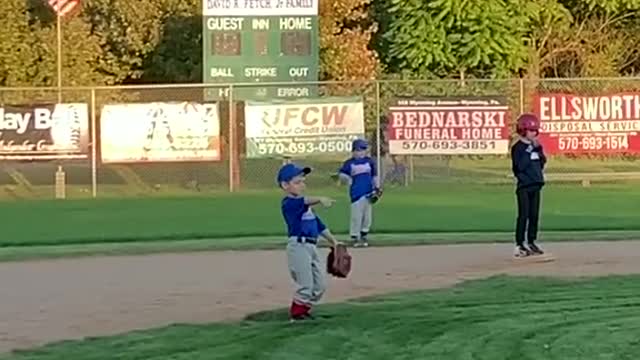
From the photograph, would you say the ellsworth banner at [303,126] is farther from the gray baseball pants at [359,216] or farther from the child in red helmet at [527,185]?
the child in red helmet at [527,185]

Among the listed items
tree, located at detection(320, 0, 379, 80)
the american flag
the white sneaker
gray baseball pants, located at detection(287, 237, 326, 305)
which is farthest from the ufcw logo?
gray baseball pants, located at detection(287, 237, 326, 305)

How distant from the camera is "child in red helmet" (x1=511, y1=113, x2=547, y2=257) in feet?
59.1

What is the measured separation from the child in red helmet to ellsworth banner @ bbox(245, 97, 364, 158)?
14.8 metres

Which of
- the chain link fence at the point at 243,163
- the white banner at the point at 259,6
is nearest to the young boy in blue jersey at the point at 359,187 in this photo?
the chain link fence at the point at 243,163

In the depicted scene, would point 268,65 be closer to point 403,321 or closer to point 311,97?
point 311,97

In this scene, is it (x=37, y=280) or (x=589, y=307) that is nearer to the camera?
(x=589, y=307)

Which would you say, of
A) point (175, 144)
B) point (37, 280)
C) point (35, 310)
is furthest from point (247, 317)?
point (175, 144)

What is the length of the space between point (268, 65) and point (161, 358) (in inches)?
892

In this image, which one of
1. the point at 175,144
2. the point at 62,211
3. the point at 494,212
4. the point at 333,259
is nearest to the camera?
the point at 333,259

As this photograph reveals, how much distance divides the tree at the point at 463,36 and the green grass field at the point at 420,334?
27431 mm

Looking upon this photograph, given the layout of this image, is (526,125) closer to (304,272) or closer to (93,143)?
(304,272)

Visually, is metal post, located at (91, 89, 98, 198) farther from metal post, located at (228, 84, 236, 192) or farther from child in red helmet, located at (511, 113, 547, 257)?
child in red helmet, located at (511, 113, 547, 257)

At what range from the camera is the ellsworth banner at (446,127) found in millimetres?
32844

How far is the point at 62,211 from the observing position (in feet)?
93.2
